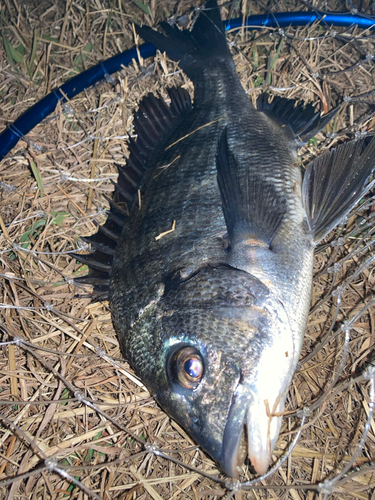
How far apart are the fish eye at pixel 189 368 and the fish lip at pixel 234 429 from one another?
20 centimetres

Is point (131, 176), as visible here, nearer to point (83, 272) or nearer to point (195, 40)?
point (83, 272)

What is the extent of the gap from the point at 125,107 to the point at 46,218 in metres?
1.17

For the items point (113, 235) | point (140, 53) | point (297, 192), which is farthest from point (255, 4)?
point (113, 235)

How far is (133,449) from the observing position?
2.49 m

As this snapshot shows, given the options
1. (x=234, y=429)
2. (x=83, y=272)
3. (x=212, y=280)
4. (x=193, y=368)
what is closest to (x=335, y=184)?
(x=212, y=280)

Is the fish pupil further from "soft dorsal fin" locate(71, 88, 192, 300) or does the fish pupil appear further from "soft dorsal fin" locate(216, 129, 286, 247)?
"soft dorsal fin" locate(71, 88, 192, 300)

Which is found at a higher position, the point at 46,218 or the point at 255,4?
the point at 255,4

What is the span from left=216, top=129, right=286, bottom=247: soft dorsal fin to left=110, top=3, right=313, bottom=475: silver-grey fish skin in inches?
1.9

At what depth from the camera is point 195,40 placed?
313cm

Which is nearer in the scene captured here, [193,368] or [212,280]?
[193,368]

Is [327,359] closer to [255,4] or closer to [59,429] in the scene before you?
[59,429]

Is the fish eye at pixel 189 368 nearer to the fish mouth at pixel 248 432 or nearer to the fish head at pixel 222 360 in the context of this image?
the fish head at pixel 222 360

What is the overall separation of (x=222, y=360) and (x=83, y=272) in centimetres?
156

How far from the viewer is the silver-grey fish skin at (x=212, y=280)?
1739mm
